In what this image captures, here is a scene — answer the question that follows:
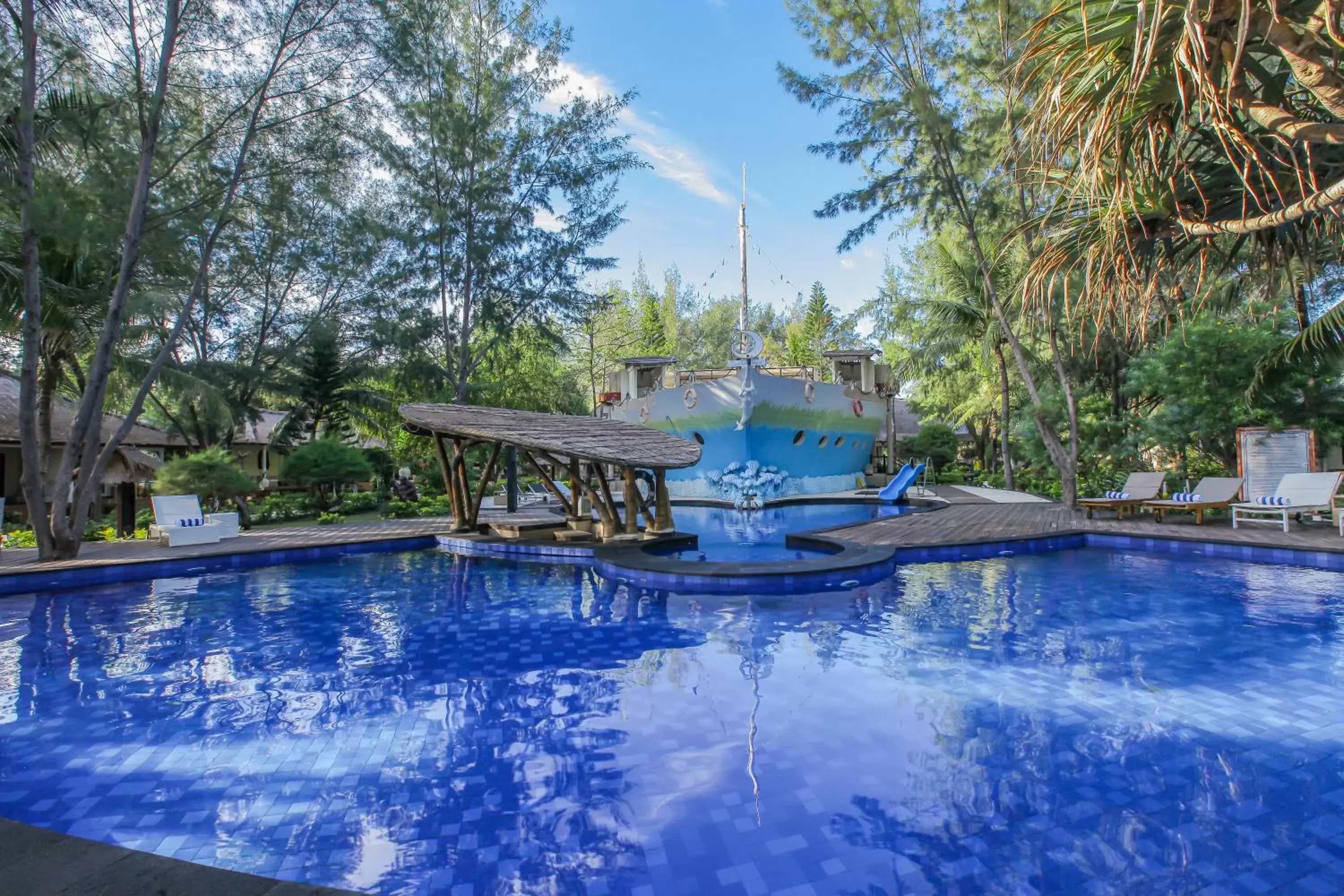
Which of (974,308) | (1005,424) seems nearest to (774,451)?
(1005,424)

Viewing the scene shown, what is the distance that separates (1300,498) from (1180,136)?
367 inches

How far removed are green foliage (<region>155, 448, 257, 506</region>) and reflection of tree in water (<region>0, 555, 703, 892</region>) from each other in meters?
4.13

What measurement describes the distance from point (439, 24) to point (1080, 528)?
17.0 meters

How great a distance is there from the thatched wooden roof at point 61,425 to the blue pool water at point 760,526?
13.0 m

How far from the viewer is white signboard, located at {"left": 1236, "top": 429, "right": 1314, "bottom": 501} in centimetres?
1137

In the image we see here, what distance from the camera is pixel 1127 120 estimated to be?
3.72 meters

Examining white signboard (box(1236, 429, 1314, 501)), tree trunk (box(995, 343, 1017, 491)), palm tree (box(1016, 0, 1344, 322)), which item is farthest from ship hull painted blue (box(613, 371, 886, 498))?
palm tree (box(1016, 0, 1344, 322))

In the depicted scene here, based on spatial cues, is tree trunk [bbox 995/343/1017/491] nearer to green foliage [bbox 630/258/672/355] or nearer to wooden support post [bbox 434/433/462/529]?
wooden support post [bbox 434/433/462/529]

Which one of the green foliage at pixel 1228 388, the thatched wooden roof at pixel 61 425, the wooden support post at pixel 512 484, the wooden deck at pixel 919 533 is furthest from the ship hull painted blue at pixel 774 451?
the thatched wooden roof at pixel 61 425

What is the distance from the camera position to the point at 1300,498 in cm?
1020

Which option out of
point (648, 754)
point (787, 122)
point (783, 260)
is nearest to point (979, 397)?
point (783, 260)

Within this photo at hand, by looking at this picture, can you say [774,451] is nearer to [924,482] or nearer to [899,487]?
[899,487]

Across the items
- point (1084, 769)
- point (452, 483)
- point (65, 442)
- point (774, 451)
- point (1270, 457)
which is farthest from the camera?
point (774, 451)

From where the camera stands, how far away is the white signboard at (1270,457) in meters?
11.4
